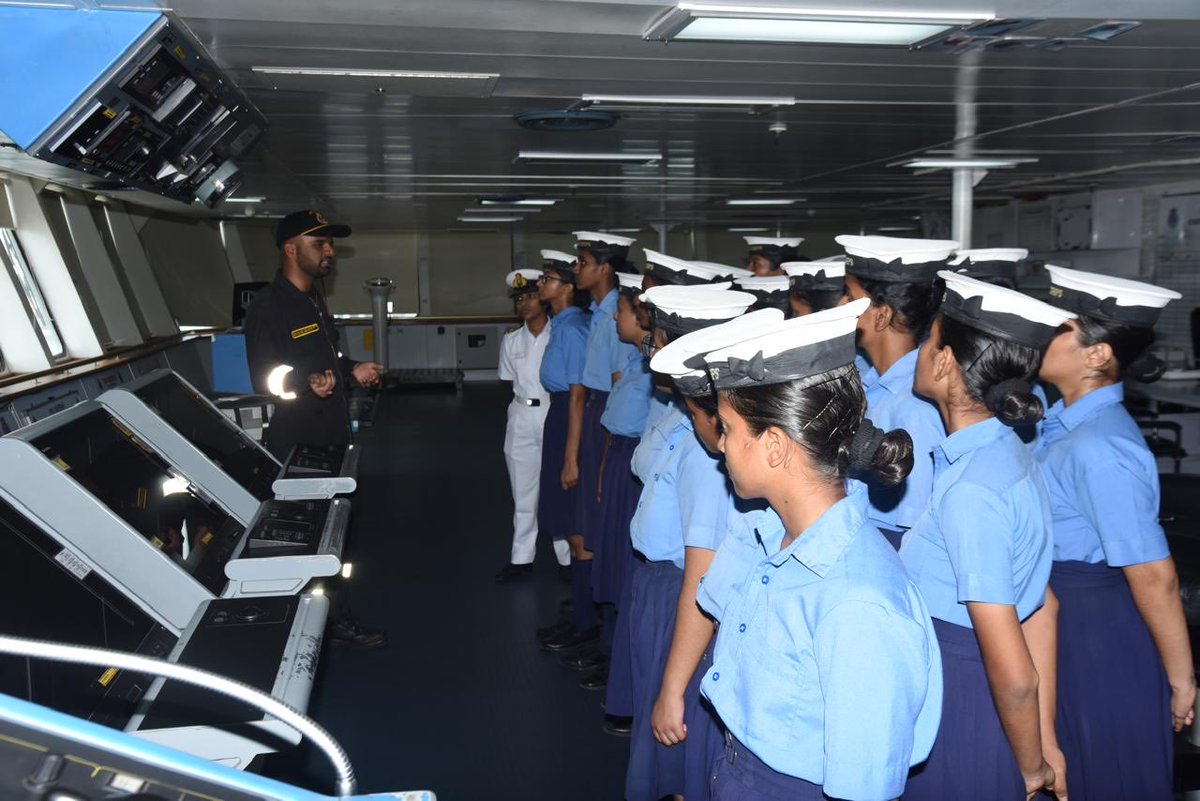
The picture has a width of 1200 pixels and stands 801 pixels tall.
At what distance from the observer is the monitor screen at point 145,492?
247cm

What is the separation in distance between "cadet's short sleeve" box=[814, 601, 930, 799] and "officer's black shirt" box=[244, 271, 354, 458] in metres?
3.10

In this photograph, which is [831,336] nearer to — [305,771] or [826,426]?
[826,426]

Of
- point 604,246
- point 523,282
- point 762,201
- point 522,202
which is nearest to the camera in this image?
point 604,246

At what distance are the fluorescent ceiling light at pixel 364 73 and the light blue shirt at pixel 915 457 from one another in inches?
71.2

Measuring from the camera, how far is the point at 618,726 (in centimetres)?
336

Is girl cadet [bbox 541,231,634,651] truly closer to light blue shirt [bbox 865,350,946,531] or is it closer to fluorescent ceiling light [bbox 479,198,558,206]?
light blue shirt [bbox 865,350,946,531]

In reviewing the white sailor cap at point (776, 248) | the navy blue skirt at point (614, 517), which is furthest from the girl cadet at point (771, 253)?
the navy blue skirt at point (614, 517)

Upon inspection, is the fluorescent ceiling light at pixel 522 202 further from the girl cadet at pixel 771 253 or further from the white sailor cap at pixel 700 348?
the white sailor cap at pixel 700 348

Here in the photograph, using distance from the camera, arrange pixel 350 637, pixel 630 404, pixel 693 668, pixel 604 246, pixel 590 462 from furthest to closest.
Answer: pixel 604 246
pixel 590 462
pixel 350 637
pixel 630 404
pixel 693 668

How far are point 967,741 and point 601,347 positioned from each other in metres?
2.67

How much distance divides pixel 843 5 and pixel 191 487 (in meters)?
2.33

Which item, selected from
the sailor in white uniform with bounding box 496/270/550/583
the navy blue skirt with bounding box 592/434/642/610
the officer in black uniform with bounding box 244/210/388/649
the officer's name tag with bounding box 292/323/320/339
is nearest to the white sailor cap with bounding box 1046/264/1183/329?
the navy blue skirt with bounding box 592/434/642/610

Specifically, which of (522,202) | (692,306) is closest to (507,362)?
(692,306)

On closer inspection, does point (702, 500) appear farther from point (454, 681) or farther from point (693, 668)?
point (454, 681)
